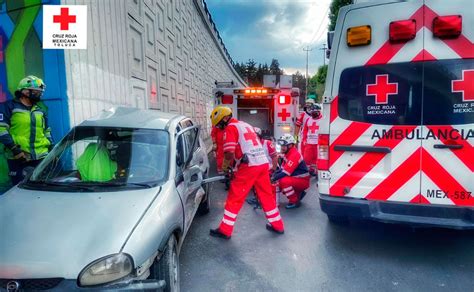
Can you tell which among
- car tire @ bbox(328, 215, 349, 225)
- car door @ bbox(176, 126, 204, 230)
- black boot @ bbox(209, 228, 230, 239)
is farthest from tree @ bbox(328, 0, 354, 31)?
black boot @ bbox(209, 228, 230, 239)

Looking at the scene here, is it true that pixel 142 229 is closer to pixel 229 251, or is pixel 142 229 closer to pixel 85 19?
pixel 229 251

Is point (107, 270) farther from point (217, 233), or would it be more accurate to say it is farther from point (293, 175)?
point (293, 175)

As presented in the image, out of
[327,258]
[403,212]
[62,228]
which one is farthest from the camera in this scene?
[327,258]

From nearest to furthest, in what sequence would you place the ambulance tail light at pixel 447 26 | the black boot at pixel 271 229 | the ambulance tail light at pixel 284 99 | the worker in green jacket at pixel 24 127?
the ambulance tail light at pixel 447 26 < the worker in green jacket at pixel 24 127 < the black boot at pixel 271 229 < the ambulance tail light at pixel 284 99

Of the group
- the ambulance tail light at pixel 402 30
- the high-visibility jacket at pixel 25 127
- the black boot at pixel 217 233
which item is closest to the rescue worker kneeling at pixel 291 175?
the black boot at pixel 217 233

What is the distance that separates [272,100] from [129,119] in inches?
236

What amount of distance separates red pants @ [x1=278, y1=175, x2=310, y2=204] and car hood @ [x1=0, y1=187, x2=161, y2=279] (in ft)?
9.92

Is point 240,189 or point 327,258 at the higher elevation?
point 240,189

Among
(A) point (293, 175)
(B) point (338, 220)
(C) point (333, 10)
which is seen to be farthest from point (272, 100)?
(C) point (333, 10)

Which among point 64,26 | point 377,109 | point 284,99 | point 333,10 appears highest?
point 333,10

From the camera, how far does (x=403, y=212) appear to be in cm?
323

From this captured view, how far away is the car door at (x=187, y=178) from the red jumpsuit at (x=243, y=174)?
0.44 meters

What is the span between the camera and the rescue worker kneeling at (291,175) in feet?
17.3

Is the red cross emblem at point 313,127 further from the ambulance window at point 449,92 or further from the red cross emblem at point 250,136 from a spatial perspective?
the ambulance window at point 449,92
